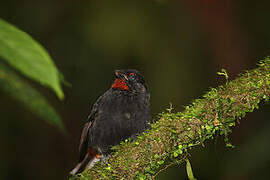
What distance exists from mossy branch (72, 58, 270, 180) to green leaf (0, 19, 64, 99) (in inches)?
62.7

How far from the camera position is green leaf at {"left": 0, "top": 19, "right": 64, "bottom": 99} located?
A: 69cm

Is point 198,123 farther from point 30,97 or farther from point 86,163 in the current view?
point 86,163

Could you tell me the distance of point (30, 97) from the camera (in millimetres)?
989

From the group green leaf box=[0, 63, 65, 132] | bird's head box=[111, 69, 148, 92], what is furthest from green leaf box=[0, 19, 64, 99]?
bird's head box=[111, 69, 148, 92]

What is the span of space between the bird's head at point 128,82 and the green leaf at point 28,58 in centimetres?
353

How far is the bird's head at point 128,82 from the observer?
4.29 metres

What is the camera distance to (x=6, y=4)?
6.55 metres

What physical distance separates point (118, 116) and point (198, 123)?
190cm

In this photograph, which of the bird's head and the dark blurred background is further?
the dark blurred background

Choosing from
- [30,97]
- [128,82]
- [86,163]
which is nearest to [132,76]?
[128,82]

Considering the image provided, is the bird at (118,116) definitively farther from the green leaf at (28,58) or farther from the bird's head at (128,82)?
the green leaf at (28,58)

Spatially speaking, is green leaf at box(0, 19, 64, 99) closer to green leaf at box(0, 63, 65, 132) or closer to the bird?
green leaf at box(0, 63, 65, 132)

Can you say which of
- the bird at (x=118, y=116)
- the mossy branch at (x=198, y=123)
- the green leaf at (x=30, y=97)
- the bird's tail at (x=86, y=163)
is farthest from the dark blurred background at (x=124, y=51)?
the green leaf at (x=30, y=97)

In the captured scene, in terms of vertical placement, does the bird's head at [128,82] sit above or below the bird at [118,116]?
above
